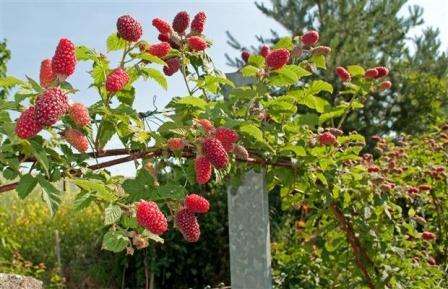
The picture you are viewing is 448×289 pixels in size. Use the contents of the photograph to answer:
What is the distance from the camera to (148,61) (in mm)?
1708

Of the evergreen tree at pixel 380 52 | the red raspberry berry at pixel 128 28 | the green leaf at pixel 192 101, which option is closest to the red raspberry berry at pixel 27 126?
the red raspberry berry at pixel 128 28

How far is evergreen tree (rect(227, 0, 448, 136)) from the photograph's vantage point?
11.0 metres

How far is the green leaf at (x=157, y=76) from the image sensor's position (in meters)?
1.67

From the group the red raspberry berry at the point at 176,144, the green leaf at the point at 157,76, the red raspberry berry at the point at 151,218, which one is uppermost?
the green leaf at the point at 157,76

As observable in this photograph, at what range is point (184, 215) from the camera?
1475mm

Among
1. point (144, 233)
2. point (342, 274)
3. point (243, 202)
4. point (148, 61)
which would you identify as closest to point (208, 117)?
point (148, 61)

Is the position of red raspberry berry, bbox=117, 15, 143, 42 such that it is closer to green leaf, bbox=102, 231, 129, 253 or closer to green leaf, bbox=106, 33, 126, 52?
green leaf, bbox=106, 33, 126, 52

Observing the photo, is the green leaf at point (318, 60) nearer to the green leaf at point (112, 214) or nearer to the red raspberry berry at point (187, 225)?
the red raspberry berry at point (187, 225)

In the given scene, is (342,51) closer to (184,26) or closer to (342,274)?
(342,274)

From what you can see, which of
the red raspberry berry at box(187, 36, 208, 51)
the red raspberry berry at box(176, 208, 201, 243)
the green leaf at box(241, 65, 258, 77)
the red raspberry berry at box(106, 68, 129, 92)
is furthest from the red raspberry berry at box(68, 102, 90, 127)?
the green leaf at box(241, 65, 258, 77)

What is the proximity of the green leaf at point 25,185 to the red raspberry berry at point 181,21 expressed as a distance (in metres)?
0.73

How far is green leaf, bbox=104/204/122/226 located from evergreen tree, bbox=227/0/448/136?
9.38m

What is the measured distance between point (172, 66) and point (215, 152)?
0.62 meters

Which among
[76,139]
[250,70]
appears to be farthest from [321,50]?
[76,139]
